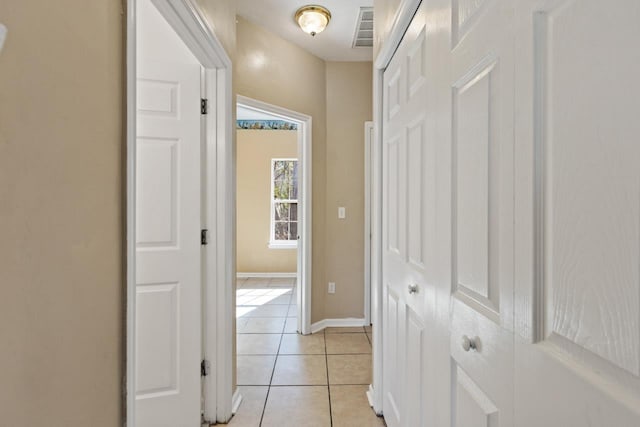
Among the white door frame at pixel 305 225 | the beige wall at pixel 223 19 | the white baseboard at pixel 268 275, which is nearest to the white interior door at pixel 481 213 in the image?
the beige wall at pixel 223 19

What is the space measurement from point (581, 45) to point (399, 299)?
128 cm

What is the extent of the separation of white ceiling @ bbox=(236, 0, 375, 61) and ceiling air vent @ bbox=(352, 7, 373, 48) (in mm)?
35

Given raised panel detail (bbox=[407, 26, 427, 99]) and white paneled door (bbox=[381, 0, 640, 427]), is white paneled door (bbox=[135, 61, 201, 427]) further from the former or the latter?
white paneled door (bbox=[381, 0, 640, 427])

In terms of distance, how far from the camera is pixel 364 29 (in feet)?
9.16

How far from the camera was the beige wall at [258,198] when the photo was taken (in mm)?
5730

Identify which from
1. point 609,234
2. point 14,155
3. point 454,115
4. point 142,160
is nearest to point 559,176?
point 609,234

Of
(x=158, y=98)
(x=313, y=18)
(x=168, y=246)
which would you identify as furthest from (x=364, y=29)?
(x=168, y=246)

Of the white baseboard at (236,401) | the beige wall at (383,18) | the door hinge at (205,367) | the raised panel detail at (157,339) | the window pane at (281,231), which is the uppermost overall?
the beige wall at (383,18)

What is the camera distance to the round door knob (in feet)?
2.59

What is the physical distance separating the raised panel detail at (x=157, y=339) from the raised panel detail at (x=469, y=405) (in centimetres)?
139

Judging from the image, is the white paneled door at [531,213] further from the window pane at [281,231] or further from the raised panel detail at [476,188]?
the window pane at [281,231]

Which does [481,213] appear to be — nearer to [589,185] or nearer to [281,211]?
[589,185]

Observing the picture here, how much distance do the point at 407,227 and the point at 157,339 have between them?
136 centimetres

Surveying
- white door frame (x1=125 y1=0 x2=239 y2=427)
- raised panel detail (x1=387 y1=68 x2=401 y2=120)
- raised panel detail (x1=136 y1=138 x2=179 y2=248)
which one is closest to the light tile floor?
white door frame (x1=125 y1=0 x2=239 y2=427)
